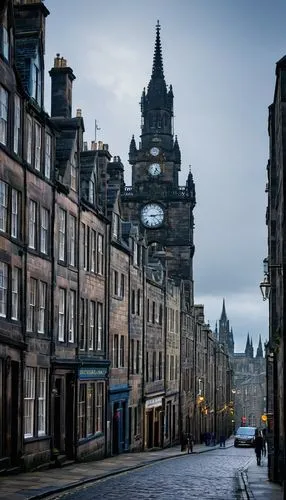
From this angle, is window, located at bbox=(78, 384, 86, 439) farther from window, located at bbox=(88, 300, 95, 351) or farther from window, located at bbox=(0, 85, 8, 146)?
window, located at bbox=(0, 85, 8, 146)

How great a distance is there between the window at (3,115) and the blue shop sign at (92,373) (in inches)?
543

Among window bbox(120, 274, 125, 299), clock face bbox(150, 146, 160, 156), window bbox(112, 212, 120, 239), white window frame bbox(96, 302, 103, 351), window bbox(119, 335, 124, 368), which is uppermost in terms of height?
clock face bbox(150, 146, 160, 156)

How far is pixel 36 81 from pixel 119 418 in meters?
21.9

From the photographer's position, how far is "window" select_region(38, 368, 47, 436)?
3416 cm

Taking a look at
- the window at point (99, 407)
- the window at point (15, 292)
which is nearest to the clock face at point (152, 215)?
the window at point (99, 407)

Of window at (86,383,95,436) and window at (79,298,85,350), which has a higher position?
window at (79,298,85,350)

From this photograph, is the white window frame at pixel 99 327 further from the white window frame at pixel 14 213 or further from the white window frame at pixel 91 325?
the white window frame at pixel 14 213

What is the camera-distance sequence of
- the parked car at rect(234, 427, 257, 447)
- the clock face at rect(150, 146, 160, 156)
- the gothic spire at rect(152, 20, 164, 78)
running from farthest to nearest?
the gothic spire at rect(152, 20, 164, 78) → the clock face at rect(150, 146, 160, 156) → the parked car at rect(234, 427, 257, 447)

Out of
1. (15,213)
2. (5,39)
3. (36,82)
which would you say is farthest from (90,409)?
(5,39)

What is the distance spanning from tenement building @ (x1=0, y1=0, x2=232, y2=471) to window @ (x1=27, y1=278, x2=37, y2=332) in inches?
2.0

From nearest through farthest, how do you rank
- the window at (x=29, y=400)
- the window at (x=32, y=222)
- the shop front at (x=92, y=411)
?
the window at (x=29, y=400) < the window at (x=32, y=222) < the shop front at (x=92, y=411)

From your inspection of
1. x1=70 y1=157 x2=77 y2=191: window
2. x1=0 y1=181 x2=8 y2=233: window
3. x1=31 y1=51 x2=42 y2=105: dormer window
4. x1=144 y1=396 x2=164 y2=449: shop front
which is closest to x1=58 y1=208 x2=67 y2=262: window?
x1=70 y1=157 x2=77 y2=191: window

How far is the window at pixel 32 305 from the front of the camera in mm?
32994

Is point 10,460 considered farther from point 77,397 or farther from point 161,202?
point 161,202
